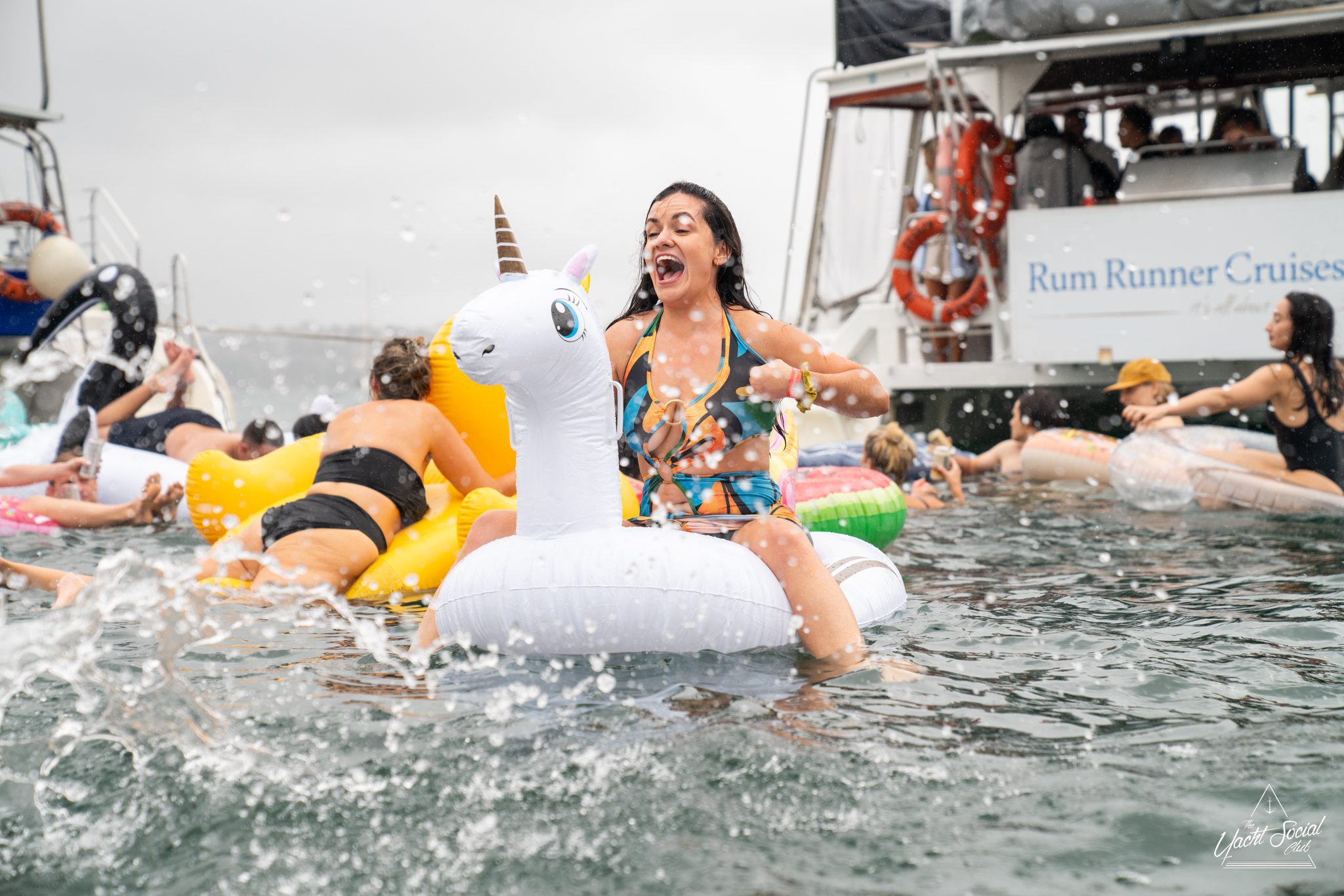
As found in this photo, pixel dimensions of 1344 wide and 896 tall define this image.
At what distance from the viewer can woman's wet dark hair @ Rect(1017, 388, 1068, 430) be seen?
9281 mm

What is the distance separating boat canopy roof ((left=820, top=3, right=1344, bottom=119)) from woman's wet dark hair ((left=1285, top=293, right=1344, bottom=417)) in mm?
3913

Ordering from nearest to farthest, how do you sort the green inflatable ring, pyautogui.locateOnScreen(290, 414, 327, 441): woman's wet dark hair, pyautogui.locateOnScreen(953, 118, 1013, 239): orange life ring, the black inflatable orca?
the green inflatable ring
pyautogui.locateOnScreen(290, 414, 327, 441): woman's wet dark hair
the black inflatable orca
pyautogui.locateOnScreen(953, 118, 1013, 239): orange life ring

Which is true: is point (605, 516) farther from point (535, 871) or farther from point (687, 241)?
point (535, 871)

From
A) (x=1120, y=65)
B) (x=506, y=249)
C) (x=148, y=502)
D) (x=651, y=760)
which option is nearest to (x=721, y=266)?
(x=506, y=249)

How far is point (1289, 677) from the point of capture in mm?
3281

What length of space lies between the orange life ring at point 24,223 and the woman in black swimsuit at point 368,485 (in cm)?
861

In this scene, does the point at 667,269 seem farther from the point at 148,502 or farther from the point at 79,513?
the point at 79,513

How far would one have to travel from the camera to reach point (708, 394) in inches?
144

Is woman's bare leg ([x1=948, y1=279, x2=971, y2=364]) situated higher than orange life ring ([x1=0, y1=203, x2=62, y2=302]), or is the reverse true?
orange life ring ([x1=0, y1=203, x2=62, y2=302])

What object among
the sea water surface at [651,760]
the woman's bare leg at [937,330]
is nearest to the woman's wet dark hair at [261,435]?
the sea water surface at [651,760]

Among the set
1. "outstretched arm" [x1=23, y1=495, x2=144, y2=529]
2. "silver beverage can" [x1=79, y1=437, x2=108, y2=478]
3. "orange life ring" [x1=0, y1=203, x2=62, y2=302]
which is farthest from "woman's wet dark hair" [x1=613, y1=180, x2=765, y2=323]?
"orange life ring" [x1=0, y1=203, x2=62, y2=302]

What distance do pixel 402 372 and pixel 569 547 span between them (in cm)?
216

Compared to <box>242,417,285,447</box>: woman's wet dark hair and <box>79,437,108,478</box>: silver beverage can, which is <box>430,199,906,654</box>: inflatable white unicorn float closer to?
<box>242,417,285,447</box>: woman's wet dark hair

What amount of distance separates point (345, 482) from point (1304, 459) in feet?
17.8
